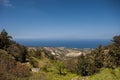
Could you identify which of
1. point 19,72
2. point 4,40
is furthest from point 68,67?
point 4,40

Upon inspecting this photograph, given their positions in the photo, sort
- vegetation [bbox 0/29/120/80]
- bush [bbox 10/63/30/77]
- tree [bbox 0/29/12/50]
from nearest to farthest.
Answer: vegetation [bbox 0/29/120/80] < bush [bbox 10/63/30/77] < tree [bbox 0/29/12/50]

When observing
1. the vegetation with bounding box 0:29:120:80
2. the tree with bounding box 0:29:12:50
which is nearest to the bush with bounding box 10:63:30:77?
the vegetation with bounding box 0:29:120:80

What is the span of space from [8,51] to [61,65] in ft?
21.4

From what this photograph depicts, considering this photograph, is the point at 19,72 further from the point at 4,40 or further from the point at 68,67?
the point at 4,40

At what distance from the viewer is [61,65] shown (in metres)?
17.0

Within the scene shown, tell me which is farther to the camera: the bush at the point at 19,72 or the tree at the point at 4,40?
the tree at the point at 4,40

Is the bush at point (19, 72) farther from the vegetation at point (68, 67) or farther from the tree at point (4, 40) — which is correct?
the tree at point (4, 40)

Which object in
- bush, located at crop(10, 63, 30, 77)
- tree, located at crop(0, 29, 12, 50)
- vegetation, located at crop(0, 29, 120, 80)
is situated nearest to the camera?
vegetation, located at crop(0, 29, 120, 80)

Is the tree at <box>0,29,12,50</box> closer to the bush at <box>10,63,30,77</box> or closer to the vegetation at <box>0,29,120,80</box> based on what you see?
the vegetation at <box>0,29,120,80</box>

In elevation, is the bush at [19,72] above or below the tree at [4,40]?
below

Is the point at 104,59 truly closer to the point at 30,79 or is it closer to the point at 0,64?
the point at 30,79

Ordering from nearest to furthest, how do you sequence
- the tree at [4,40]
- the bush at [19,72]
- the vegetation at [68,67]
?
1. the vegetation at [68,67]
2. the bush at [19,72]
3. the tree at [4,40]

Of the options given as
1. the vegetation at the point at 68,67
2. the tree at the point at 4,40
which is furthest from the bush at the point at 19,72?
the tree at the point at 4,40

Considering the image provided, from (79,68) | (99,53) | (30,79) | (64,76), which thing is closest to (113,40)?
(99,53)
